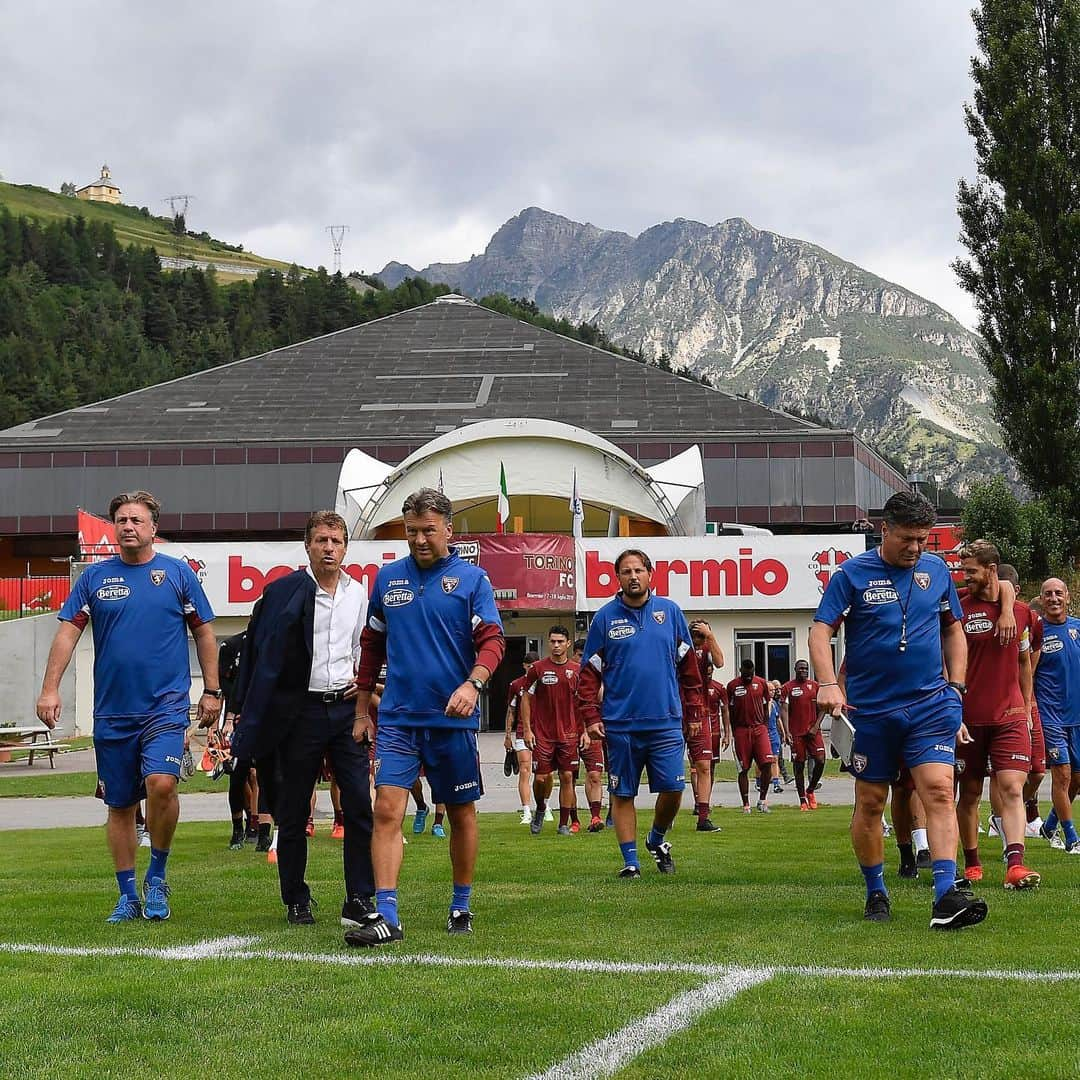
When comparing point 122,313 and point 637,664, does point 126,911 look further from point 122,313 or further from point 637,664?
point 122,313

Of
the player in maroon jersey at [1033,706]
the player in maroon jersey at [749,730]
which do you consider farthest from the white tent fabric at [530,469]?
the player in maroon jersey at [1033,706]

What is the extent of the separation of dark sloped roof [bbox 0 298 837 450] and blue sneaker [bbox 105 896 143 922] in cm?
5862

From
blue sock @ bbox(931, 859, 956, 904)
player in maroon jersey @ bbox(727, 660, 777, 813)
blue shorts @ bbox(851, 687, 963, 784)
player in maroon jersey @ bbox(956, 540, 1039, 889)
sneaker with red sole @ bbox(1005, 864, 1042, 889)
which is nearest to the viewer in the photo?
blue sock @ bbox(931, 859, 956, 904)

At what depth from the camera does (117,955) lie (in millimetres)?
6008

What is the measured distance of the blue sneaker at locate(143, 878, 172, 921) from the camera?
283 inches

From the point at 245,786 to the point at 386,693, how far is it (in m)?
6.14

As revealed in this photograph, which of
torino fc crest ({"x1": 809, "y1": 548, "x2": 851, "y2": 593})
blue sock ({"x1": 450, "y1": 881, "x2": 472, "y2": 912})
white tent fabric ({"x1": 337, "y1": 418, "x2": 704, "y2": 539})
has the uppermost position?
white tent fabric ({"x1": 337, "y1": 418, "x2": 704, "y2": 539})

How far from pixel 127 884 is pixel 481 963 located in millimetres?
2484

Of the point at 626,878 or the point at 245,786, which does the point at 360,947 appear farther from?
the point at 245,786

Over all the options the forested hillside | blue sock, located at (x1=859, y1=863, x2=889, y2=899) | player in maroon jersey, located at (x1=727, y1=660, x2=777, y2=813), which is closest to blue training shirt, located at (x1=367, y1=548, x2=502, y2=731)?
blue sock, located at (x1=859, y1=863, x2=889, y2=899)

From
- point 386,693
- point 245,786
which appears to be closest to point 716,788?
point 245,786

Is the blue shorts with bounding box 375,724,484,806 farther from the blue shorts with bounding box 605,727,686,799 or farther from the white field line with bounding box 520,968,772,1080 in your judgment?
the blue shorts with bounding box 605,727,686,799

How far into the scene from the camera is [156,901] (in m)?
7.22

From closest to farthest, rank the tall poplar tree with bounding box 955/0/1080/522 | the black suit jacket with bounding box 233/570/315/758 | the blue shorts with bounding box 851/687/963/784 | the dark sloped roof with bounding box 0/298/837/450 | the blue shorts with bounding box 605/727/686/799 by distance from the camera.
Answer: the blue shorts with bounding box 851/687/963/784 < the black suit jacket with bounding box 233/570/315/758 < the blue shorts with bounding box 605/727/686/799 < the tall poplar tree with bounding box 955/0/1080/522 < the dark sloped roof with bounding box 0/298/837/450
